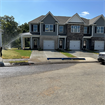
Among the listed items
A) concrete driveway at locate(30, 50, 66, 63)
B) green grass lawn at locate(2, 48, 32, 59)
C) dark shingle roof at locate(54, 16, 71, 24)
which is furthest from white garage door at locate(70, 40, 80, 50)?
green grass lawn at locate(2, 48, 32, 59)

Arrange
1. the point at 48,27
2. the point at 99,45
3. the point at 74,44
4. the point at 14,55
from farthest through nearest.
A: the point at 99,45
the point at 74,44
the point at 48,27
the point at 14,55

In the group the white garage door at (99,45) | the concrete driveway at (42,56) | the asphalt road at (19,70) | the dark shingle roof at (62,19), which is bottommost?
the asphalt road at (19,70)

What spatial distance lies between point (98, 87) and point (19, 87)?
3.43m

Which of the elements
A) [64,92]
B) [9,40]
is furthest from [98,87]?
[9,40]

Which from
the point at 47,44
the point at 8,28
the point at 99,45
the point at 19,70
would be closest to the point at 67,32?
the point at 47,44

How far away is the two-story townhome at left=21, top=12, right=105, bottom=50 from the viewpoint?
22859mm

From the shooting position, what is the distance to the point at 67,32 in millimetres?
23609

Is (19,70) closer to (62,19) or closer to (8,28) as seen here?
(62,19)

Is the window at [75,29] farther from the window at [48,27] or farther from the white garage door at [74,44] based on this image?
the window at [48,27]

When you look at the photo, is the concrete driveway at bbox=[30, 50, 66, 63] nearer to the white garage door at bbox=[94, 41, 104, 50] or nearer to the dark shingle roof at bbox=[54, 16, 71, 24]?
the dark shingle roof at bbox=[54, 16, 71, 24]

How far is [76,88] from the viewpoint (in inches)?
176

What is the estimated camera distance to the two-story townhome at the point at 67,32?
2286cm

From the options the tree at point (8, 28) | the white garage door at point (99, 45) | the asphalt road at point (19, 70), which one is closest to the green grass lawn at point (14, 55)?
the asphalt road at point (19, 70)

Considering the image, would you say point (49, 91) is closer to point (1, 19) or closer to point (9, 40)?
point (9, 40)
